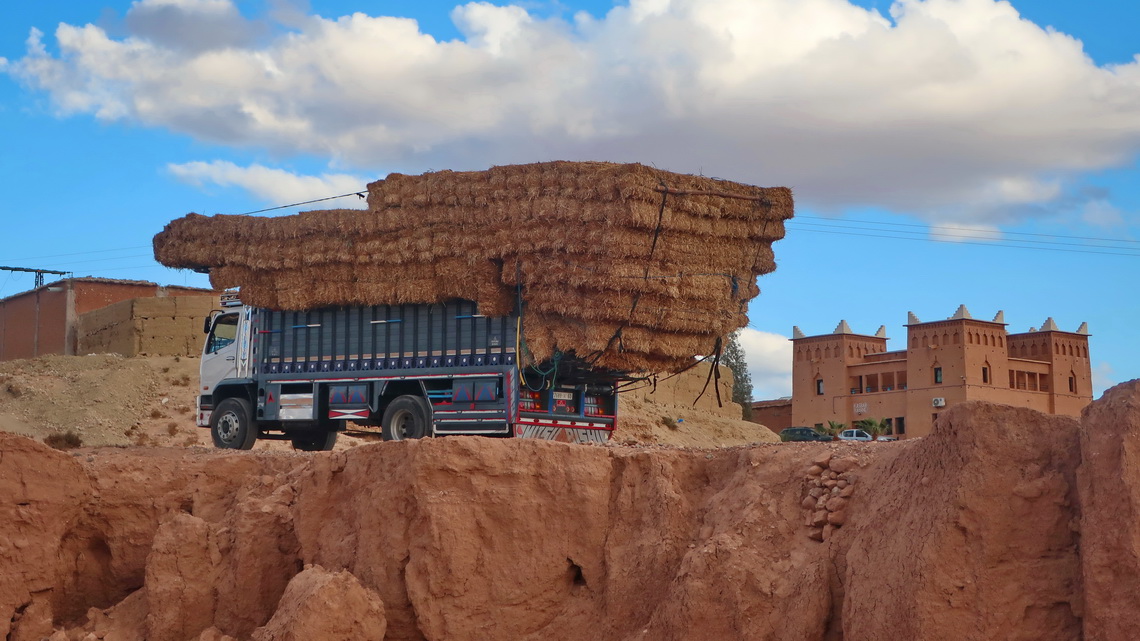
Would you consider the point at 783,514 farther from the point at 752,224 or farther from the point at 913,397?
the point at 913,397

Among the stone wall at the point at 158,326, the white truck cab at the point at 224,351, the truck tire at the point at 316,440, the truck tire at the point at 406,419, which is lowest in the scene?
the truck tire at the point at 316,440

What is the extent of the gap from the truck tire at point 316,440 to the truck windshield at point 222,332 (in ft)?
7.06

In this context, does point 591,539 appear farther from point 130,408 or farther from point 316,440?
point 130,408

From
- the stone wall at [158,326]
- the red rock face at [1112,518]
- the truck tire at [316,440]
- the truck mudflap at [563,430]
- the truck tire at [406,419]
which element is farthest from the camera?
the stone wall at [158,326]

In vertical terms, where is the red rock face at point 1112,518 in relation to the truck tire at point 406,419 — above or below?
below

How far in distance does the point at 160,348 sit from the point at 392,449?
91.4 feet

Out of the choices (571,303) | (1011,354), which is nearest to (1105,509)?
(571,303)

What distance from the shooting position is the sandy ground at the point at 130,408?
27703mm

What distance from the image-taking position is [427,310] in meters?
17.5

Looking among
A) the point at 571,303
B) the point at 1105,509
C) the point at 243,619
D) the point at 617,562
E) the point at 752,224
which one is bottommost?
the point at 243,619

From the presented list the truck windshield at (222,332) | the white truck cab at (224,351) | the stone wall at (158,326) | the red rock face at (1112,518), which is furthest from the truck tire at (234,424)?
the stone wall at (158,326)

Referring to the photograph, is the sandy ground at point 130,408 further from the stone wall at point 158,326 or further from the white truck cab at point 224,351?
the white truck cab at point 224,351

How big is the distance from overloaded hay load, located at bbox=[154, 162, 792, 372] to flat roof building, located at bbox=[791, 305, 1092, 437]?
3023 cm

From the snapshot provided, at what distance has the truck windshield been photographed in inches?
802
